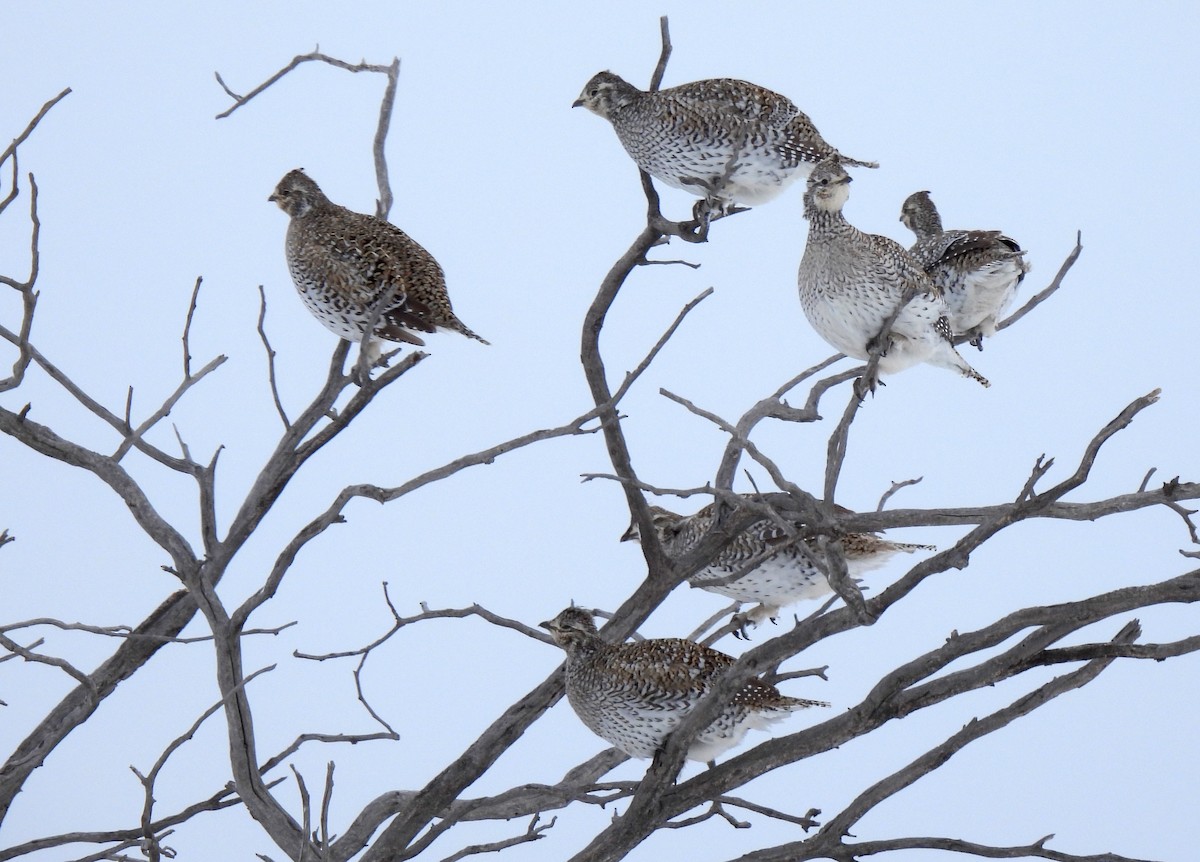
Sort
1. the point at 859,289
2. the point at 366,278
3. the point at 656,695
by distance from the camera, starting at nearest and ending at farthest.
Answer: the point at 656,695
the point at 859,289
the point at 366,278

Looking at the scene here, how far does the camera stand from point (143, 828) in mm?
4137

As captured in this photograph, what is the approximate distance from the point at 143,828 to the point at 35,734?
1.83 ft

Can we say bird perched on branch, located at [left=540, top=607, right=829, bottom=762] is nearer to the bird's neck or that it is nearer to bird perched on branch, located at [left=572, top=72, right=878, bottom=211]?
the bird's neck

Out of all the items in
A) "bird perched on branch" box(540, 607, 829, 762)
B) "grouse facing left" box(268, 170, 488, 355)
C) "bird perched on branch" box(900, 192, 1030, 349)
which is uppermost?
"grouse facing left" box(268, 170, 488, 355)

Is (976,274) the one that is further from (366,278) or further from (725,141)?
(366,278)

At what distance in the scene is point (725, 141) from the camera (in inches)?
188

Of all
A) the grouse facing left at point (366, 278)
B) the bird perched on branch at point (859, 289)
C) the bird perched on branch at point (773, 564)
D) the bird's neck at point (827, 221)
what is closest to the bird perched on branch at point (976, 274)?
the bird perched on branch at point (859, 289)

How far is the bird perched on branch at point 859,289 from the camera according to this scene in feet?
13.9

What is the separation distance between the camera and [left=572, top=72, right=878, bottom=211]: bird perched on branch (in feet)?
15.7

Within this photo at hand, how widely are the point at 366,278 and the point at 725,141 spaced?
1.33 meters

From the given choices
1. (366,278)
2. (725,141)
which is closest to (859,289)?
(725,141)

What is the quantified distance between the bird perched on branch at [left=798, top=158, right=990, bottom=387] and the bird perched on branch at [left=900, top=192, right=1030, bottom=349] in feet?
1.50

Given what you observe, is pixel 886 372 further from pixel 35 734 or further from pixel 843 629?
pixel 35 734

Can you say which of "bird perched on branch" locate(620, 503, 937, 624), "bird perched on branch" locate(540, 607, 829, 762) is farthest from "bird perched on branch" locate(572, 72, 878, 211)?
"bird perched on branch" locate(540, 607, 829, 762)
